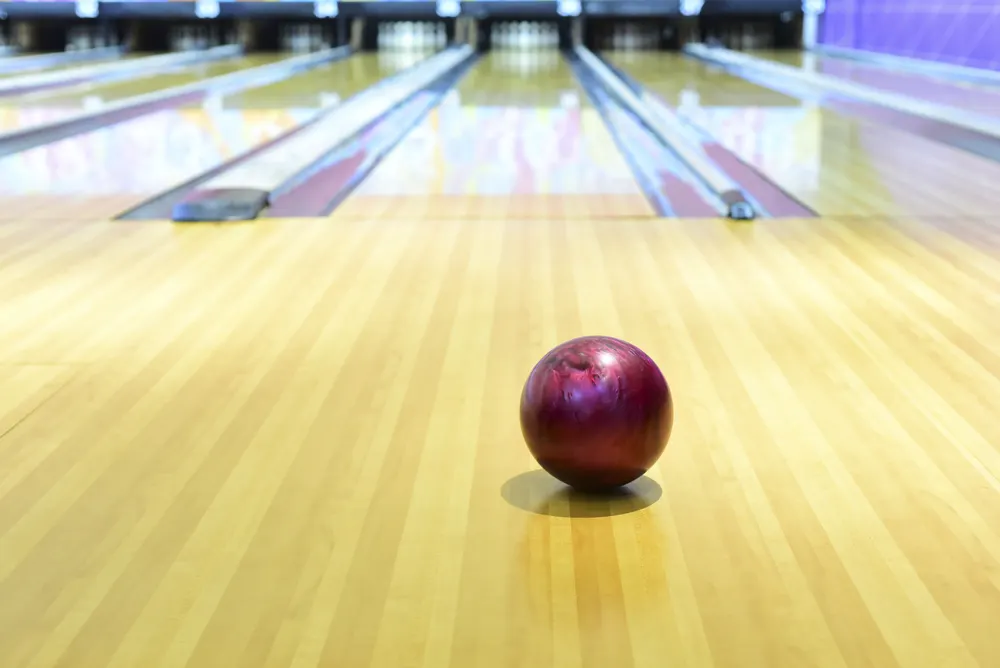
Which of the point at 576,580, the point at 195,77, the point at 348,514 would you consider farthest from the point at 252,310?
the point at 195,77

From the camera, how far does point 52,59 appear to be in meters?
7.39

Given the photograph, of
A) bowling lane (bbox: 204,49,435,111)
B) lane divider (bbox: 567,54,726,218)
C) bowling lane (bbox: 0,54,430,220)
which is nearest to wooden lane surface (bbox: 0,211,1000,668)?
lane divider (bbox: 567,54,726,218)

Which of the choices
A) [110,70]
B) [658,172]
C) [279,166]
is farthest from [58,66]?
[658,172]

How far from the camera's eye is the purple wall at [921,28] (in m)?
6.00

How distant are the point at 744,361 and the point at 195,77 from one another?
205 inches

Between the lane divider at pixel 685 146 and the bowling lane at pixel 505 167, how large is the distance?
0.58 ft

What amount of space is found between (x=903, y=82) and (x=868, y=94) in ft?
2.36

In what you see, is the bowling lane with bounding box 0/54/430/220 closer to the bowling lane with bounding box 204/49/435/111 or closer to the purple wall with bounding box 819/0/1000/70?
the bowling lane with bounding box 204/49/435/111

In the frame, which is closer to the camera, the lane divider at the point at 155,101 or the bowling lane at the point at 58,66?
the lane divider at the point at 155,101

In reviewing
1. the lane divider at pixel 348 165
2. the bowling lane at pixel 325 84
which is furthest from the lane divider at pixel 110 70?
the lane divider at pixel 348 165

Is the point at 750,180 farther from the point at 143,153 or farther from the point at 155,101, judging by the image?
the point at 155,101

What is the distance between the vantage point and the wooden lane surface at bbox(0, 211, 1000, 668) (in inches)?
41.3

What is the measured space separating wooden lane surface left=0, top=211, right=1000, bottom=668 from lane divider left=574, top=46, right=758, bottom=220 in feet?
1.20

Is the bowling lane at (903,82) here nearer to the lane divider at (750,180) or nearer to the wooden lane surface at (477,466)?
the lane divider at (750,180)
